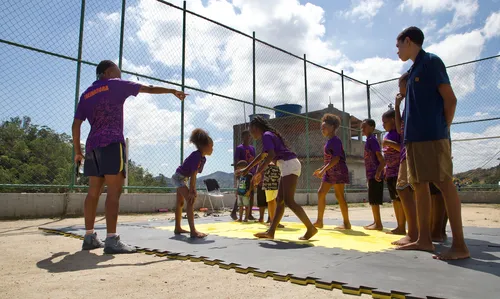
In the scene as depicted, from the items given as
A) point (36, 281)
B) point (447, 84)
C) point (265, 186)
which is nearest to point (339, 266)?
point (447, 84)

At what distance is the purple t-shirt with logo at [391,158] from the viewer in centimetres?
452

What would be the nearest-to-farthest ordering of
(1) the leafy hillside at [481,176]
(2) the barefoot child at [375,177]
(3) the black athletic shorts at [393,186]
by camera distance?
(3) the black athletic shorts at [393,186] → (2) the barefoot child at [375,177] → (1) the leafy hillside at [481,176]

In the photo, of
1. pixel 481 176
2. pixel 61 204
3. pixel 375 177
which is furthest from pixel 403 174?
pixel 481 176

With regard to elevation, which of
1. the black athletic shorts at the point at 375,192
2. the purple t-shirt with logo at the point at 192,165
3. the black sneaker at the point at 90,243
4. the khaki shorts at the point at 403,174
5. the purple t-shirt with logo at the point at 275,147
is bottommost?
the black sneaker at the point at 90,243

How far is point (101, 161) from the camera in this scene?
333 cm

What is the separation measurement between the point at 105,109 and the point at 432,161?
121 inches

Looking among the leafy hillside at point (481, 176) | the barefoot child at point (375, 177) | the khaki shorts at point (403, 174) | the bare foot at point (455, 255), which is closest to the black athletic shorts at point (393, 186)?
the barefoot child at point (375, 177)

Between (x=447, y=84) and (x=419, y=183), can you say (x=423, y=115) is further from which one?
(x=419, y=183)

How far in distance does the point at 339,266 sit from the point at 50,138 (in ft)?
19.8

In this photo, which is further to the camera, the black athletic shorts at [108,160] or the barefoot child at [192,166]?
the barefoot child at [192,166]

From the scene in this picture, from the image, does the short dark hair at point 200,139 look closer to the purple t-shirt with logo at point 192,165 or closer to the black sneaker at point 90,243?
the purple t-shirt with logo at point 192,165

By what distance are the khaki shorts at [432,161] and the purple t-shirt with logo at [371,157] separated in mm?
2129

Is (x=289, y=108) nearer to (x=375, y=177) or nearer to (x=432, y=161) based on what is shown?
(x=375, y=177)

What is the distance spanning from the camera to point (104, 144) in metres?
3.31
